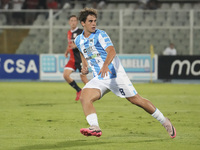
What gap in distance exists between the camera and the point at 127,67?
2344 cm

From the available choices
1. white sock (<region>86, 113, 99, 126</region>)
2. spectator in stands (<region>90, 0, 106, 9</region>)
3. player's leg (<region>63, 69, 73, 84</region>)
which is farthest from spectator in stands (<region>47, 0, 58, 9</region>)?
white sock (<region>86, 113, 99, 126</region>)

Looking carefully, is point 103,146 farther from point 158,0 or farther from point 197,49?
point 158,0

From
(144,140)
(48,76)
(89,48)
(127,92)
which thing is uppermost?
(89,48)

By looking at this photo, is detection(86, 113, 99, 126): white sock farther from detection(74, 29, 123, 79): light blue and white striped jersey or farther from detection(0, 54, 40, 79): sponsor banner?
detection(0, 54, 40, 79): sponsor banner

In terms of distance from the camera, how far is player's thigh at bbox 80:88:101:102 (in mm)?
7423

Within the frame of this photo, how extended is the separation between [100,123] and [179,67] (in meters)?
13.9

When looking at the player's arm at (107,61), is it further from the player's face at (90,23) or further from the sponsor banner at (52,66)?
the sponsor banner at (52,66)

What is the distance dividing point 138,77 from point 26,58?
5.49 metres

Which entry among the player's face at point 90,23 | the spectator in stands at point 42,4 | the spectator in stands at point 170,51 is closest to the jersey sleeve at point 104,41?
the player's face at point 90,23

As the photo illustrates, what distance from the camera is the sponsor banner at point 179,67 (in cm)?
2297

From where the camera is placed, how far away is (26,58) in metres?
23.8

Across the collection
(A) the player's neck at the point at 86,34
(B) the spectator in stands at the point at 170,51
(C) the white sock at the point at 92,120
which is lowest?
(B) the spectator in stands at the point at 170,51

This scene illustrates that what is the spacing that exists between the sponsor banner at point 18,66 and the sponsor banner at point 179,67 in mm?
6012

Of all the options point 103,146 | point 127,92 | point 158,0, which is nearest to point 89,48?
point 127,92
